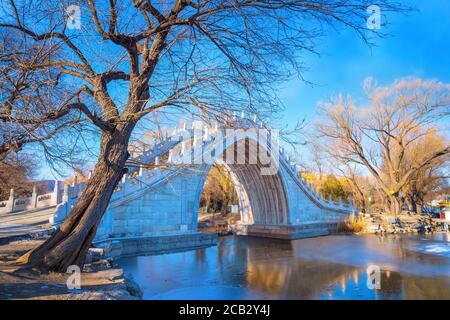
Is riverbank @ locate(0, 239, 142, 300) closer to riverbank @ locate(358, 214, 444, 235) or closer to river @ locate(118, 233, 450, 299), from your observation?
river @ locate(118, 233, 450, 299)

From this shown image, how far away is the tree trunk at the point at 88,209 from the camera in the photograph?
5.02 meters

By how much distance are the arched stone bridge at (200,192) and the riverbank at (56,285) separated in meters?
1.90

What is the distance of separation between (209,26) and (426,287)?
7.60m

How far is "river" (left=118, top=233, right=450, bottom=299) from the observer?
7230 mm

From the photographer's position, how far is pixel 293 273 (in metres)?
9.67

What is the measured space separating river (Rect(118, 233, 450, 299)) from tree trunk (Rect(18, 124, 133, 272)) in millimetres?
2307

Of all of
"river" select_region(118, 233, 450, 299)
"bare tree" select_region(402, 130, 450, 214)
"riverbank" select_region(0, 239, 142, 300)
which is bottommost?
"river" select_region(118, 233, 450, 299)

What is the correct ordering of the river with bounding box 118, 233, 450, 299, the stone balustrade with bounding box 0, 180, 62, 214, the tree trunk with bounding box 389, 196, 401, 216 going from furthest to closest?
the tree trunk with bounding box 389, 196, 401, 216
the stone balustrade with bounding box 0, 180, 62, 214
the river with bounding box 118, 233, 450, 299

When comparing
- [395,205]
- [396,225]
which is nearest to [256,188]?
[396,225]

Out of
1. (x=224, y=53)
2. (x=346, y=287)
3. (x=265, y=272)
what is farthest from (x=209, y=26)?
(x=265, y=272)

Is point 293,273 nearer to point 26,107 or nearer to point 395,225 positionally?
point 26,107

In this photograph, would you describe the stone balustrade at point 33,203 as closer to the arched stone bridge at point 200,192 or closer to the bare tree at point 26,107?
the arched stone bridge at point 200,192

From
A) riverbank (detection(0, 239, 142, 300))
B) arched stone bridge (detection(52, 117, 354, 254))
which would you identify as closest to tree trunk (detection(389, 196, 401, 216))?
arched stone bridge (detection(52, 117, 354, 254))
